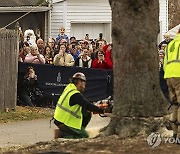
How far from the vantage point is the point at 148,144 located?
10969mm

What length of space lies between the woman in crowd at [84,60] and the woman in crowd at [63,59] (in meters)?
0.18

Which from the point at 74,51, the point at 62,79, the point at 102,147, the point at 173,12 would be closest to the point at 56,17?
the point at 74,51

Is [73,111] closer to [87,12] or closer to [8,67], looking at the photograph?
[8,67]

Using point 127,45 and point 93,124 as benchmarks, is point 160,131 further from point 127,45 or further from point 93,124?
point 93,124

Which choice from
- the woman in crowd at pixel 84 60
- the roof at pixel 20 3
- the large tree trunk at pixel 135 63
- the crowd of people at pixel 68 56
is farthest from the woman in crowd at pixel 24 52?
the large tree trunk at pixel 135 63

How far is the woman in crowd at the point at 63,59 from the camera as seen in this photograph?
20422 millimetres

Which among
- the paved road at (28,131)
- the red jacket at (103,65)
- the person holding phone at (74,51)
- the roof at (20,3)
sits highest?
the roof at (20,3)

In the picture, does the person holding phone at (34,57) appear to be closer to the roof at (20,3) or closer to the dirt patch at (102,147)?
the dirt patch at (102,147)

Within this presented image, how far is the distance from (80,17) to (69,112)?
19.0 m

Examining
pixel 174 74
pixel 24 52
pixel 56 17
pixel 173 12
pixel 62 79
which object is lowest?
pixel 62 79

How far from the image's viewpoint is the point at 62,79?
1992 cm

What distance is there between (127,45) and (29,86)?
820 centimetres

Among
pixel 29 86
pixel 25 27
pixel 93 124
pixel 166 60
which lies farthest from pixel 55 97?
pixel 25 27

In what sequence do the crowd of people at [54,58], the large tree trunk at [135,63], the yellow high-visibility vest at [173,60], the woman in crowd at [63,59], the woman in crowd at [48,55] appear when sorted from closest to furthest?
the large tree trunk at [135,63] → the yellow high-visibility vest at [173,60] → the crowd of people at [54,58] → the woman in crowd at [63,59] → the woman in crowd at [48,55]
